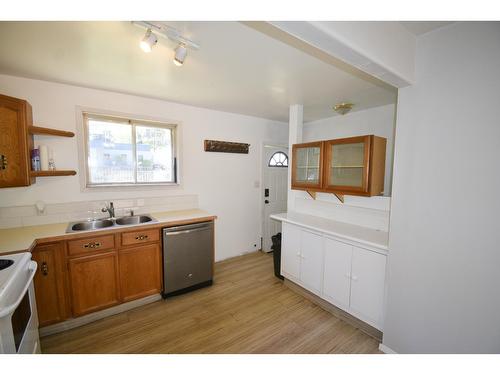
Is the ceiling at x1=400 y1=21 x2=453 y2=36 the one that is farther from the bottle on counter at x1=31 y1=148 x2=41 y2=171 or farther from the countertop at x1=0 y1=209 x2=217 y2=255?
the bottle on counter at x1=31 y1=148 x2=41 y2=171

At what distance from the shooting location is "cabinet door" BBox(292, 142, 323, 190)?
253 centimetres

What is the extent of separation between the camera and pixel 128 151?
2758 millimetres

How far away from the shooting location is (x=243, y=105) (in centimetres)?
303

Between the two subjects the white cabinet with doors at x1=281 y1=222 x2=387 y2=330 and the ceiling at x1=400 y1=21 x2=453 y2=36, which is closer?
the ceiling at x1=400 y1=21 x2=453 y2=36

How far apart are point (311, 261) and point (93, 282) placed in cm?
229

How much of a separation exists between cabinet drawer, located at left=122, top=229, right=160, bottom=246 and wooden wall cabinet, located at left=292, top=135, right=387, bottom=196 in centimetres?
189

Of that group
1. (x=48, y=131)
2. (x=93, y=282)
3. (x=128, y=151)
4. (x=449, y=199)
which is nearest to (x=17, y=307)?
(x=93, y=282)

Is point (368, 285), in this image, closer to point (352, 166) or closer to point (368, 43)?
point (352, 166)

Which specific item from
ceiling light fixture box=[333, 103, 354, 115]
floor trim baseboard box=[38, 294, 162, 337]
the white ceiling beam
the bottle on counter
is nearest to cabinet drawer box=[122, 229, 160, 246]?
floor trim baseboard box=[38, 294, 162, 337]

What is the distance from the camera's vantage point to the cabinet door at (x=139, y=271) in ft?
7.31

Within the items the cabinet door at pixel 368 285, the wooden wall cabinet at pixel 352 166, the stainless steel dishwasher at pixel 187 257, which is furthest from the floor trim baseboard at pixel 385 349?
the stainless steel dishwasher at pixel 187 257
